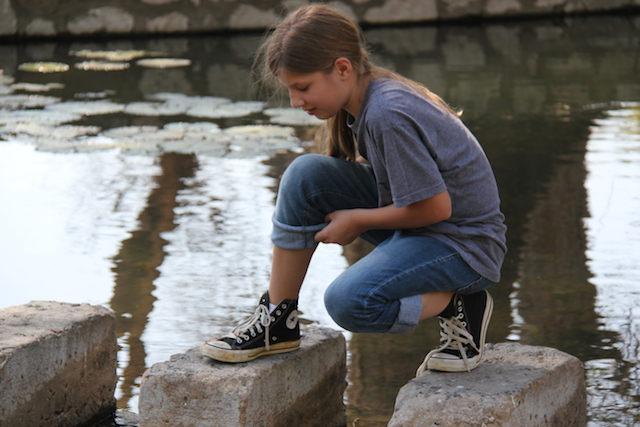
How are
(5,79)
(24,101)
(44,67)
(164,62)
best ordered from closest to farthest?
1. (24,101)
2. (5,79)
3. (44,67)
4. (164,62)

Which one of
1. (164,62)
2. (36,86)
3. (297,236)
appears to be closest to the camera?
(297,236)

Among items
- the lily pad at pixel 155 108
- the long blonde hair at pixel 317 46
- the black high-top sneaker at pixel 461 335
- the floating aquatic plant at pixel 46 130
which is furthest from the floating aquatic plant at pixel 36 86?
the black high-top sneaker at pixel 461 335

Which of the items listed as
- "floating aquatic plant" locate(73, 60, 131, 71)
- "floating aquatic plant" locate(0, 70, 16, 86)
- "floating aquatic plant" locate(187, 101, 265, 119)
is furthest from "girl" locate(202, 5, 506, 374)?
"floating aquatic plant" locate(73, 60, 131, 71)

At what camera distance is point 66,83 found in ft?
16.0

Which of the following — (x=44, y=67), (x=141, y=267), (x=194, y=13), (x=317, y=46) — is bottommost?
(x=141, y=267)

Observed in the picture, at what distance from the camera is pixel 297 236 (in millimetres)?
1498

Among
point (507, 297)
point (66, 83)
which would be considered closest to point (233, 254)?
point (507, 297)

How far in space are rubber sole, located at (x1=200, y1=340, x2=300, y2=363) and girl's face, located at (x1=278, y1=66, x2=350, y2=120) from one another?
0.41 metres

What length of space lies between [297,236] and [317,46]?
1.07 ft

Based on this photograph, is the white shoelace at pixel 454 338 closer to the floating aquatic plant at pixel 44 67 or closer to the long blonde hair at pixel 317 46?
the long blonde hair at pixel 317 46

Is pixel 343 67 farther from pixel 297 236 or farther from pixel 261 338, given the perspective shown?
pixel 261 338

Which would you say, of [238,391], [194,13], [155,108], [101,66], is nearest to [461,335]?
[238,391]

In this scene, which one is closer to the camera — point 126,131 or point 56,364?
point 56,364

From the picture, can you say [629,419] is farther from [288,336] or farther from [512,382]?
[288,336]
